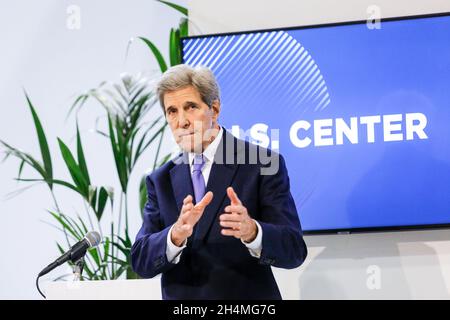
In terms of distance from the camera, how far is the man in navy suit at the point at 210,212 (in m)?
2.46

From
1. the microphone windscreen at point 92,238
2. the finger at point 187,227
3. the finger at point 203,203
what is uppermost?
the finger at point 203,203

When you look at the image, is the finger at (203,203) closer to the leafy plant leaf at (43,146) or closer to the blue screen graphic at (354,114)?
Answer: the blue screen graphic at (354,114)

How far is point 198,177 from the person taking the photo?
2.71 m

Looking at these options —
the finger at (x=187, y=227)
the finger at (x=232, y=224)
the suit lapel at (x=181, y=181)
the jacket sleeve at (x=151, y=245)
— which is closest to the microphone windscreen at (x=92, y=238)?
the jacket sleeve at (x=151, y=245)

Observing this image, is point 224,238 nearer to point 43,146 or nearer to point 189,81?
point 189,81

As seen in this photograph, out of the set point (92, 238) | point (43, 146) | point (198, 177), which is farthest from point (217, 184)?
point (43, 146)

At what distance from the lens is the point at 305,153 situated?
12.8 feet

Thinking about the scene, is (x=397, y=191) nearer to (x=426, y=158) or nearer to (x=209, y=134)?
(x=426, y=158)

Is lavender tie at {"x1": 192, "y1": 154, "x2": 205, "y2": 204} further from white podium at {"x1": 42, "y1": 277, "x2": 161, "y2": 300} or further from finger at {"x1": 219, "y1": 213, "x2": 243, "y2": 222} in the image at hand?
white podium at {"x1": 42, "y1": 277, "x2": 161, "y2": 300}

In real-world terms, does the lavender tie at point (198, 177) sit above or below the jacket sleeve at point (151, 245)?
above

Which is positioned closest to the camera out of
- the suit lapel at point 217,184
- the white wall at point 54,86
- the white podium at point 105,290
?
the suit lapel at point 217,184

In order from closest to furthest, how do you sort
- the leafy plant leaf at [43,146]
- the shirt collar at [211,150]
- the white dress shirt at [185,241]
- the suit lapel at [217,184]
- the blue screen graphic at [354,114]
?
1. the white dress shirt at [185,241]
2. the suit lapel at [217,184]
3. the shirt collar at [211,150]
4. the blue screen graphic at [354,114]
5. the leafy plant leaf at [43,146]

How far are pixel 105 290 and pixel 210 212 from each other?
0.73 m

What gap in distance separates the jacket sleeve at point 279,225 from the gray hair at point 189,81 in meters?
0.33
